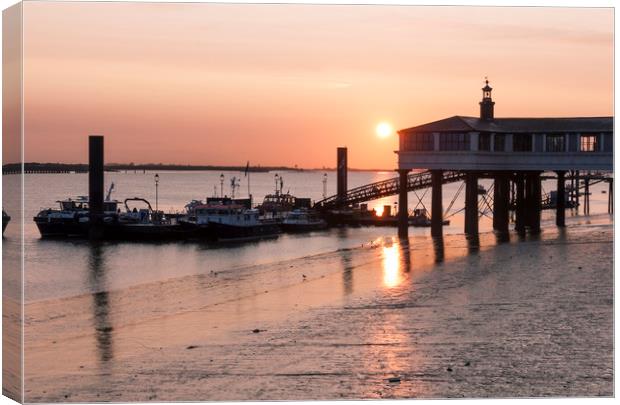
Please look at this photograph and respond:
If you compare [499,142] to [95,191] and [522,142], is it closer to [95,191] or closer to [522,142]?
[522,142]

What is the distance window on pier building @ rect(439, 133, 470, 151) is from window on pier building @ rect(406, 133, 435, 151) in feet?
1.14

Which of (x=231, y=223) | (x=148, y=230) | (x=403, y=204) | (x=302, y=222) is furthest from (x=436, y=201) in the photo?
(x=302, y=222)

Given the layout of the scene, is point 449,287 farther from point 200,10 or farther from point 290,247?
point 290,247

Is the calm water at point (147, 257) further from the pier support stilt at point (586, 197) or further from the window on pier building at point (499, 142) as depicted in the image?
the window on pier building at point (499, 142)

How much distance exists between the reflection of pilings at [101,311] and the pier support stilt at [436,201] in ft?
43.5

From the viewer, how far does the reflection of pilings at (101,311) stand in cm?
1916

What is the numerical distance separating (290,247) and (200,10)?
39.4 metres

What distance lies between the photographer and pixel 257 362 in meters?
16.9

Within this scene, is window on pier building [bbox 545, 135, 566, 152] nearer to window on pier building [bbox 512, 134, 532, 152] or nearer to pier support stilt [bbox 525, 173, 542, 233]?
window on pier building [bbox 512, 134, 532, 152]

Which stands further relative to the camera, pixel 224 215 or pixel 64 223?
pixel 224 215

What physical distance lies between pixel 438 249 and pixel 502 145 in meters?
6.36

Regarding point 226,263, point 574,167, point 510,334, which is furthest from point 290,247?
point 510,334

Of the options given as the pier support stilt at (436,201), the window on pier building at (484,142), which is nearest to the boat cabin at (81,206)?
the pier support stilt at (436,201)

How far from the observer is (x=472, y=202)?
4628 cm
